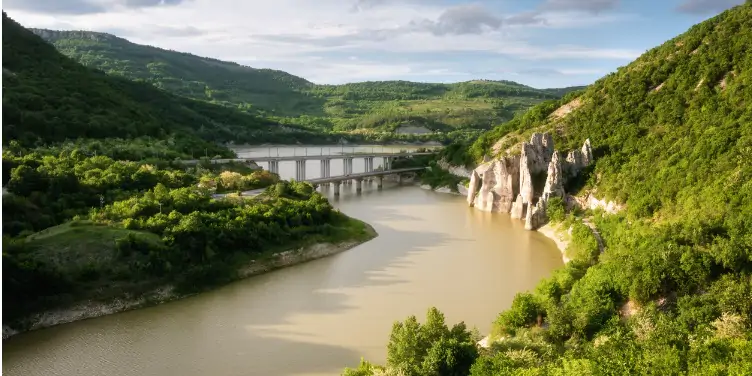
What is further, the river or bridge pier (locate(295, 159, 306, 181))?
bridge pier (locate(295, 159, 306, 181))

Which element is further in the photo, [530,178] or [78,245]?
[530,178]

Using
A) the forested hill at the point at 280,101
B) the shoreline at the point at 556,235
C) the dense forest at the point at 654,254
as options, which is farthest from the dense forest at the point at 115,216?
the forested hill at the point at 280,101

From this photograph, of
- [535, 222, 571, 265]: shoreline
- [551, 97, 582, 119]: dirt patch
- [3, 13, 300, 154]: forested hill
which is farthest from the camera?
[551, 97, 582, 119]: dirt patch

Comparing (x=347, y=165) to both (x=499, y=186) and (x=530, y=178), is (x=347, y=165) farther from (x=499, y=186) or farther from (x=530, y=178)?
(x=530, y=178)

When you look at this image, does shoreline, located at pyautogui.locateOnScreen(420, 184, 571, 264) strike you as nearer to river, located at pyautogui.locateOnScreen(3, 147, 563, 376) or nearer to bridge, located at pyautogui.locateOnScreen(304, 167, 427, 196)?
river, located at pyautogui.locateOnScreen(3, 147, 563, 376)

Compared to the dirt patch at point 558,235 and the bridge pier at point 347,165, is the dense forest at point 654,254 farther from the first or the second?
the bridge pier at point 347,165

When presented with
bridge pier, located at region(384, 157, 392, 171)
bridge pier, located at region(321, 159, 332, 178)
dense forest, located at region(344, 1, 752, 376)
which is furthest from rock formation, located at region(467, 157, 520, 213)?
bridge pier, located at region(384, 157, 392, 171)

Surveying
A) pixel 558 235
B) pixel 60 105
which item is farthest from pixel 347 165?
→ pixel 558 235
